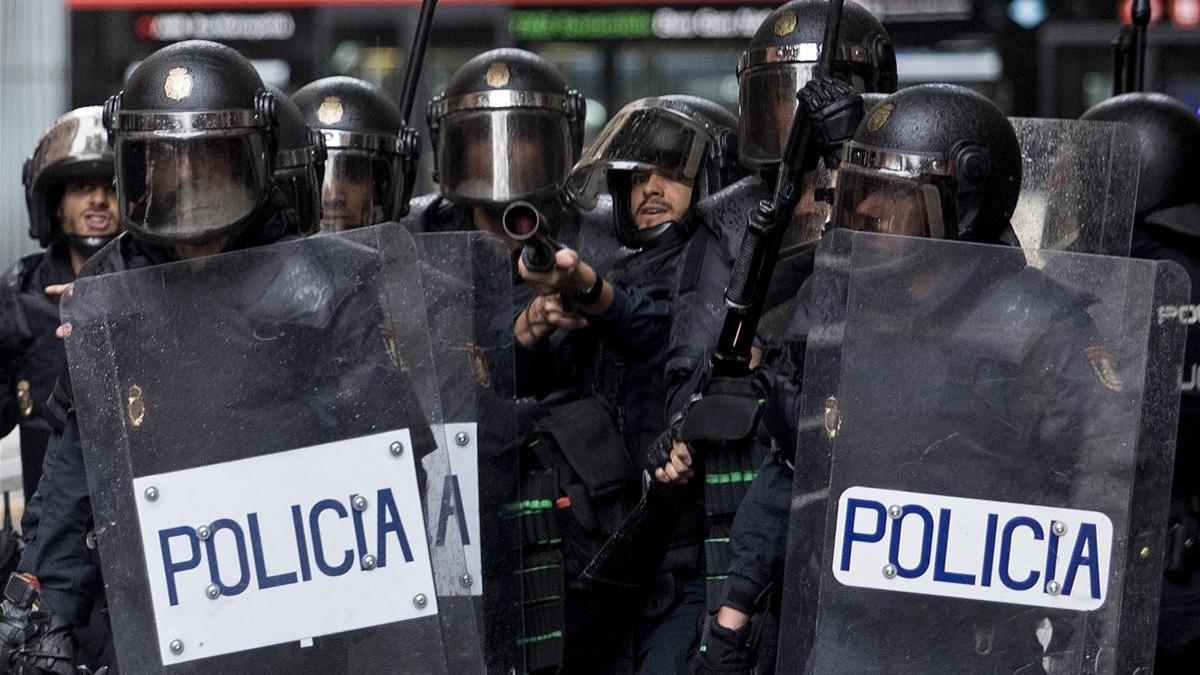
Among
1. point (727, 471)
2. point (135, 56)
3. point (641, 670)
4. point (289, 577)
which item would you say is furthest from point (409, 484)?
point (135, 56)

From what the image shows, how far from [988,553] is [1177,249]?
194 centimetres

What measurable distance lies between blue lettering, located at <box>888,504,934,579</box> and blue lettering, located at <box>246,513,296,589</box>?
100cm

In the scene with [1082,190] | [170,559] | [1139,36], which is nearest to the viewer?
[170,559]

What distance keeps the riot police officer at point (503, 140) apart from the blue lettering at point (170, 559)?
2.15 meters

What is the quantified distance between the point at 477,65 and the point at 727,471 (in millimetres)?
1860

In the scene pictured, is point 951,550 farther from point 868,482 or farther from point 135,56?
point 135,56

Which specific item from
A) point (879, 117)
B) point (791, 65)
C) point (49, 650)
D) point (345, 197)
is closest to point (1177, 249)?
point (791, 65)

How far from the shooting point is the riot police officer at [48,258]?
5.17 m

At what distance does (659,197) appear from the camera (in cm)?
491

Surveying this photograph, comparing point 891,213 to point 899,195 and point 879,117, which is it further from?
point 879,117

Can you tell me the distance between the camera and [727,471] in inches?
160

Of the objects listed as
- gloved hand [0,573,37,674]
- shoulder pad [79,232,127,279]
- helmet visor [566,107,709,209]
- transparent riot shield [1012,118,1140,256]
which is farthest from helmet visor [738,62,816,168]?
gloved hand [0,573,37,674]

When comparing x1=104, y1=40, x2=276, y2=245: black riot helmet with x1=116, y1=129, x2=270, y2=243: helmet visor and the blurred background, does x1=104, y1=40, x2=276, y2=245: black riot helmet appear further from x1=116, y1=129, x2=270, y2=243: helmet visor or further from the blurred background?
the blurred background

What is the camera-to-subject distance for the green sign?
10.2 meters
